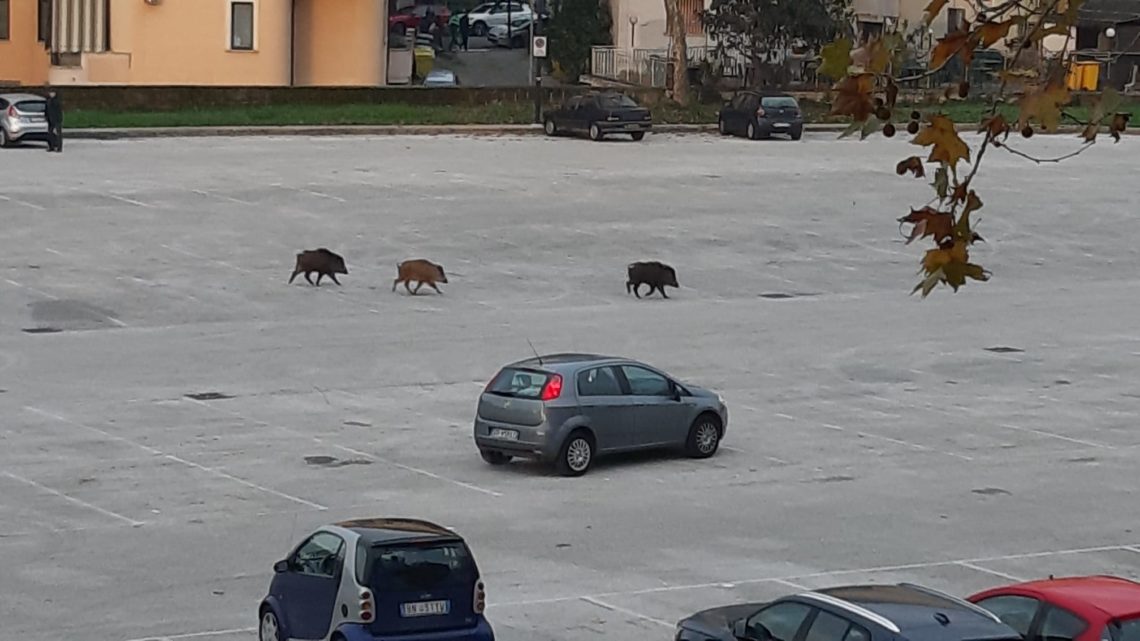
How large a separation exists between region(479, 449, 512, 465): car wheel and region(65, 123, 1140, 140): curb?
31.5m

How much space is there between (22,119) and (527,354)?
24515mm

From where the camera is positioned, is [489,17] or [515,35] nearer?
[515,35]

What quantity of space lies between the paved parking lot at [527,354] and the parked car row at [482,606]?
4.98 feet

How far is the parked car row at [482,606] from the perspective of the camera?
11297 millimetres

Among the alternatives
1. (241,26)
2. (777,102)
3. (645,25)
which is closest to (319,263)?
(777,102)

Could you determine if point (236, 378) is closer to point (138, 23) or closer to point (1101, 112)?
point (1101, 112)

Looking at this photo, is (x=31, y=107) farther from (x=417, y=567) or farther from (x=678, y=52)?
(x=417, y=567)

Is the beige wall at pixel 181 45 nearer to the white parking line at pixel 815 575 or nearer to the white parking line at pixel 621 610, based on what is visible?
the white parking line at pixel 815 575

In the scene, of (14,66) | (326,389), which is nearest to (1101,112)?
(326,389)

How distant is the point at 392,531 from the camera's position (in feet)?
44.2

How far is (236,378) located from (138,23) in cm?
3589

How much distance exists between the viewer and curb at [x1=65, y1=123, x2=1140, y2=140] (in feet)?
174

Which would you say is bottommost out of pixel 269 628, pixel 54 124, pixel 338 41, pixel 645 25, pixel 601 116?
pixel 269 628

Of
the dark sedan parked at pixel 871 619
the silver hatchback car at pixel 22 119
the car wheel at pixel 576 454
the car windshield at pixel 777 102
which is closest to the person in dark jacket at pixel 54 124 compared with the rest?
the silver hatchback car at pixel 22 119
